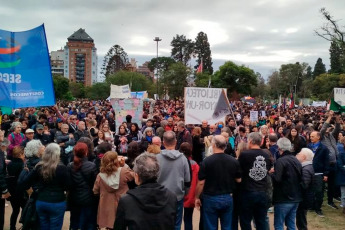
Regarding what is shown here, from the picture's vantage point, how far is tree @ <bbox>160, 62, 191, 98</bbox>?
4806 centimetres

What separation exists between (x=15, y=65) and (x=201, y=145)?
15.2ft

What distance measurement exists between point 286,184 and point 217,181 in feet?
4.22

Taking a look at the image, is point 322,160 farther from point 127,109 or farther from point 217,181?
point 127,109

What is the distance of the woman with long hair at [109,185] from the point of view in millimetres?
4812

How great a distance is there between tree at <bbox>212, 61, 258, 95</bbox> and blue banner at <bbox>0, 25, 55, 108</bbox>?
51967 mm

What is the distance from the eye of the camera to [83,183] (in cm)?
504

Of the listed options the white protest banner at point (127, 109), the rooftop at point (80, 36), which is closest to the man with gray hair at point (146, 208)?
the white protest banner at point (127, 109)

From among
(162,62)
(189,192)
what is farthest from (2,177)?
(162,62)

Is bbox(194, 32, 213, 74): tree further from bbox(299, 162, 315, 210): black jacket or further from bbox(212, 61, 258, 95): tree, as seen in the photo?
bbox(299, 162, 315, 210): black jacket

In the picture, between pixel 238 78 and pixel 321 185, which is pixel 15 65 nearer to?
pixel 321 185

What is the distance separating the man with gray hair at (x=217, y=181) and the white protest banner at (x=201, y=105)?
15.9 ft

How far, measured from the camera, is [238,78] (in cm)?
5859

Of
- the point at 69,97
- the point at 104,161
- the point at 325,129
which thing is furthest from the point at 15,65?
the point at 69,97

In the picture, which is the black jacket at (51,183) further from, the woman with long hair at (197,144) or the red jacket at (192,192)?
the woman with long hair at (197,144)
